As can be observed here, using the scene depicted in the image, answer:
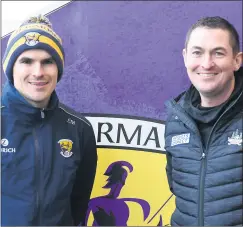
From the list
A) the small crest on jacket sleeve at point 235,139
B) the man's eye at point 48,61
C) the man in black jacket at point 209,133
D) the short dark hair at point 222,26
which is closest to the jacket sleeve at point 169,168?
the man in black jacket at point 209,133

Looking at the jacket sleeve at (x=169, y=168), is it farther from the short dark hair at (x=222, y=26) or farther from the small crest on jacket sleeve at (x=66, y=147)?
the short dark hair at (x=222, y=26)

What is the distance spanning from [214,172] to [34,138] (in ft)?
2.94

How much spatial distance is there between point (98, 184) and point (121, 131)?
0.34 metres

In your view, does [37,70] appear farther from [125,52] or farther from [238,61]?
[238,61]

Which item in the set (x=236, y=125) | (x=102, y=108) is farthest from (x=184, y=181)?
(x=102, y=108)

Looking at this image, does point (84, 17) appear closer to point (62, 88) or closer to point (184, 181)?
point (62, 88)

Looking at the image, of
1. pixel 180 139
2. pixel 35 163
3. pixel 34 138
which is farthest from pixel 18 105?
pixel 180 139

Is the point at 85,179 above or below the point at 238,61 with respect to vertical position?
below

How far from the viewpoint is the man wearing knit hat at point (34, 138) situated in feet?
6.13

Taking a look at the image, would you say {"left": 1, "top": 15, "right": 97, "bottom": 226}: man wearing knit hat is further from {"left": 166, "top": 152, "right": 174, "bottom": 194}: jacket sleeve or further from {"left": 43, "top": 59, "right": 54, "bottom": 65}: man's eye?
{"left": 166, "top": 152, "right": 174, "bottom": 194}: jacket sleeve

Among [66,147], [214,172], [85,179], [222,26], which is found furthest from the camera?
[85,179]

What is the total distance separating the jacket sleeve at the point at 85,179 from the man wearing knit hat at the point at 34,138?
8 centimetres

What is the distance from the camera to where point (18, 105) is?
73.9 inches

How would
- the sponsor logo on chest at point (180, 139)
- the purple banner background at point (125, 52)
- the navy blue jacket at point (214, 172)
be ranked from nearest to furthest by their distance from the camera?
1. the navy blue jacket at point (214, 172)
2. the sponsor logo on chest at point (180, 139)
3. the purple banner background at point (125, 52)
